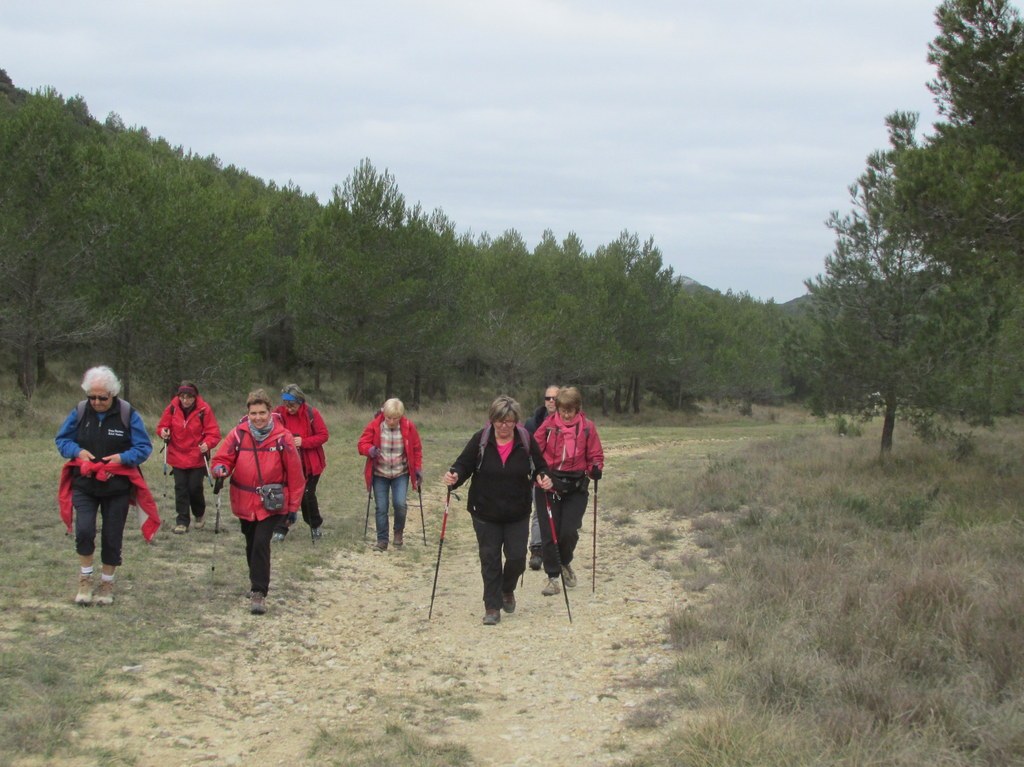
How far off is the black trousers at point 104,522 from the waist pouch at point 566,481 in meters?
3.59

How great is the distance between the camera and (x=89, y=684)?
4.95 m

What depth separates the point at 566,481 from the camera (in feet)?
25.5

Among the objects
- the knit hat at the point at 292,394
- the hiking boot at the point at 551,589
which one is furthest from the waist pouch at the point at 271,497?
the knit hat at the point at 292,394

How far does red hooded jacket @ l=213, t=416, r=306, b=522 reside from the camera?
673 centimetres

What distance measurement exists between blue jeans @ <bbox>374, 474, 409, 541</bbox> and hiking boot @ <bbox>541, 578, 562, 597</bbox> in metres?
2.33

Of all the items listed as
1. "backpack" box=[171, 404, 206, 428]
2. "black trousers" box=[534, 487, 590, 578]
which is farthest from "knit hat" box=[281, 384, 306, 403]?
"black trousers" box=[534, 487, 590, 578]

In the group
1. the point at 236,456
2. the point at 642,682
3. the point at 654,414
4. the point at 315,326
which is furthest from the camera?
the point at 654,414

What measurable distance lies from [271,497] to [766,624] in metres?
3.88

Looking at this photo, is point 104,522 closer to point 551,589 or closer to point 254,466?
point 254,466

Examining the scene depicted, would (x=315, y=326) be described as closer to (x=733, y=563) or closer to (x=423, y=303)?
(x=423, y=303)

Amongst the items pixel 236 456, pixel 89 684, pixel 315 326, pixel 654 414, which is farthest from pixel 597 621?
pixel 654 414

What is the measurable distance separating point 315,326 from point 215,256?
6.29 m

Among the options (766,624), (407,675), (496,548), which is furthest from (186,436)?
(766,624)

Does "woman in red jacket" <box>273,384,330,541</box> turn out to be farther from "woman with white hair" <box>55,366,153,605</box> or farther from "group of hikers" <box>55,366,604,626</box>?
"woman with white hair" <box>55,366,153,605</box>
